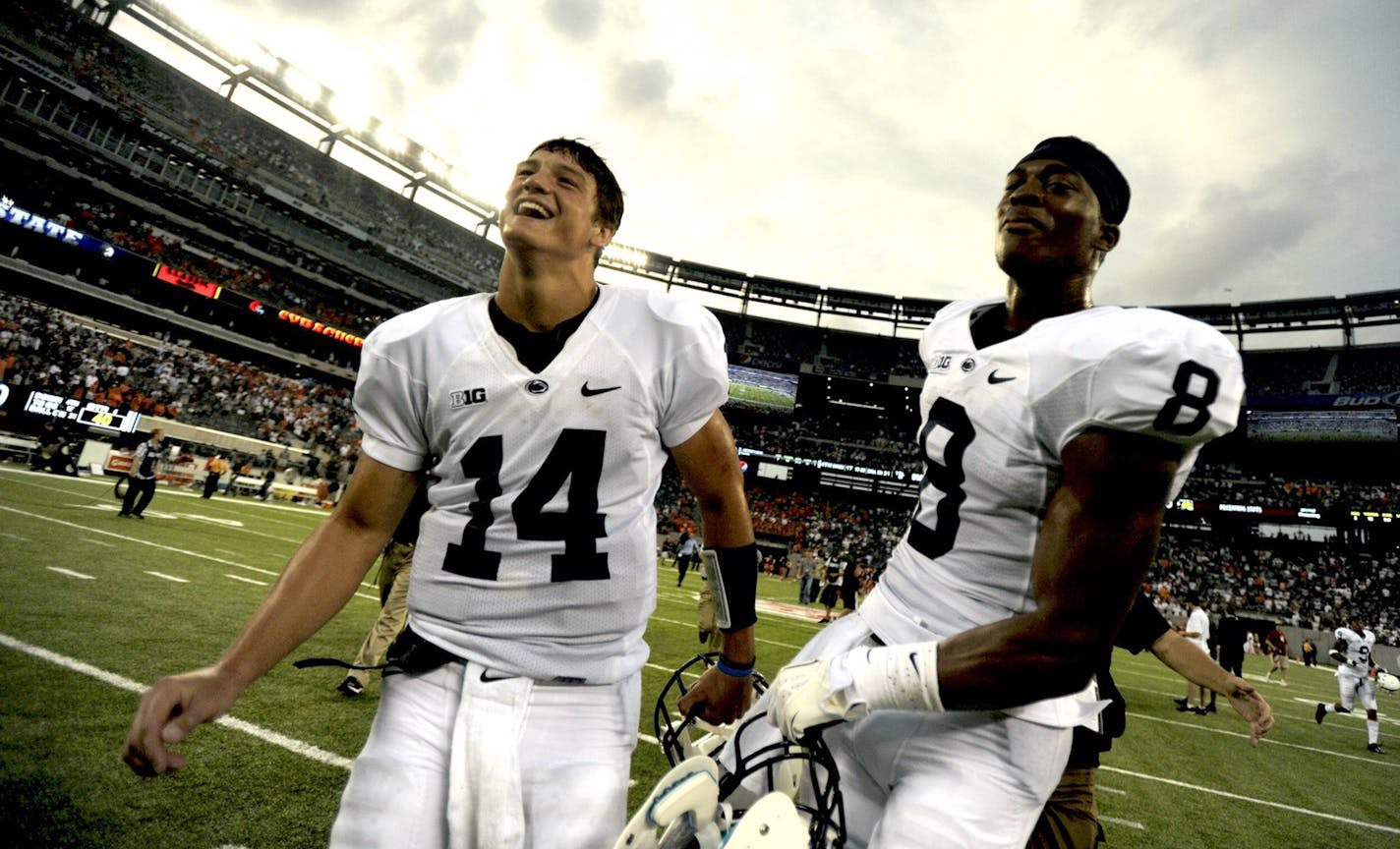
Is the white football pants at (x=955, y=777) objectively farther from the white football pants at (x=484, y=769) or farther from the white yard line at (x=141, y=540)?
the white yard line at (x=141, y=540)

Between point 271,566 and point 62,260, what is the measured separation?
2769 cm

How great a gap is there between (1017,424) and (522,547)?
1246 millimetres

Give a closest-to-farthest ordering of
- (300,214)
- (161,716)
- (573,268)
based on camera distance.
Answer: (161,716)
(573,268)
(300,214)

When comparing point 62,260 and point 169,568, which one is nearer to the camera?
point 169,568

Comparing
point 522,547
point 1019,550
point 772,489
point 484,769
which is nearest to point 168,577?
point 522,547

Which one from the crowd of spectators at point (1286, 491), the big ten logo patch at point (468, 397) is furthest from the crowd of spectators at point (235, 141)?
the crowd of spectators at point (1286, 491)

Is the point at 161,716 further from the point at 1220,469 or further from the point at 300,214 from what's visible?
the point at 1220,469

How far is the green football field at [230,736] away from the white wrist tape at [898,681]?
2.90 m

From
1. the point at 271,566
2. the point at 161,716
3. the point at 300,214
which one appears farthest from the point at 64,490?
the point at 300,214

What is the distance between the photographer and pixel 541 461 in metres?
1.87

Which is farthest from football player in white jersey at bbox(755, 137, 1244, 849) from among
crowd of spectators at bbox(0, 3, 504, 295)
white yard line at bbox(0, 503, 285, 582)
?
crowd of spectators at bbox(0, 3, 504, 295)

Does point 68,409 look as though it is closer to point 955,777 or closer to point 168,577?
point 168,577

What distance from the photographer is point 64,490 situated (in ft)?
47.2

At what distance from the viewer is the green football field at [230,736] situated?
3.12 m
